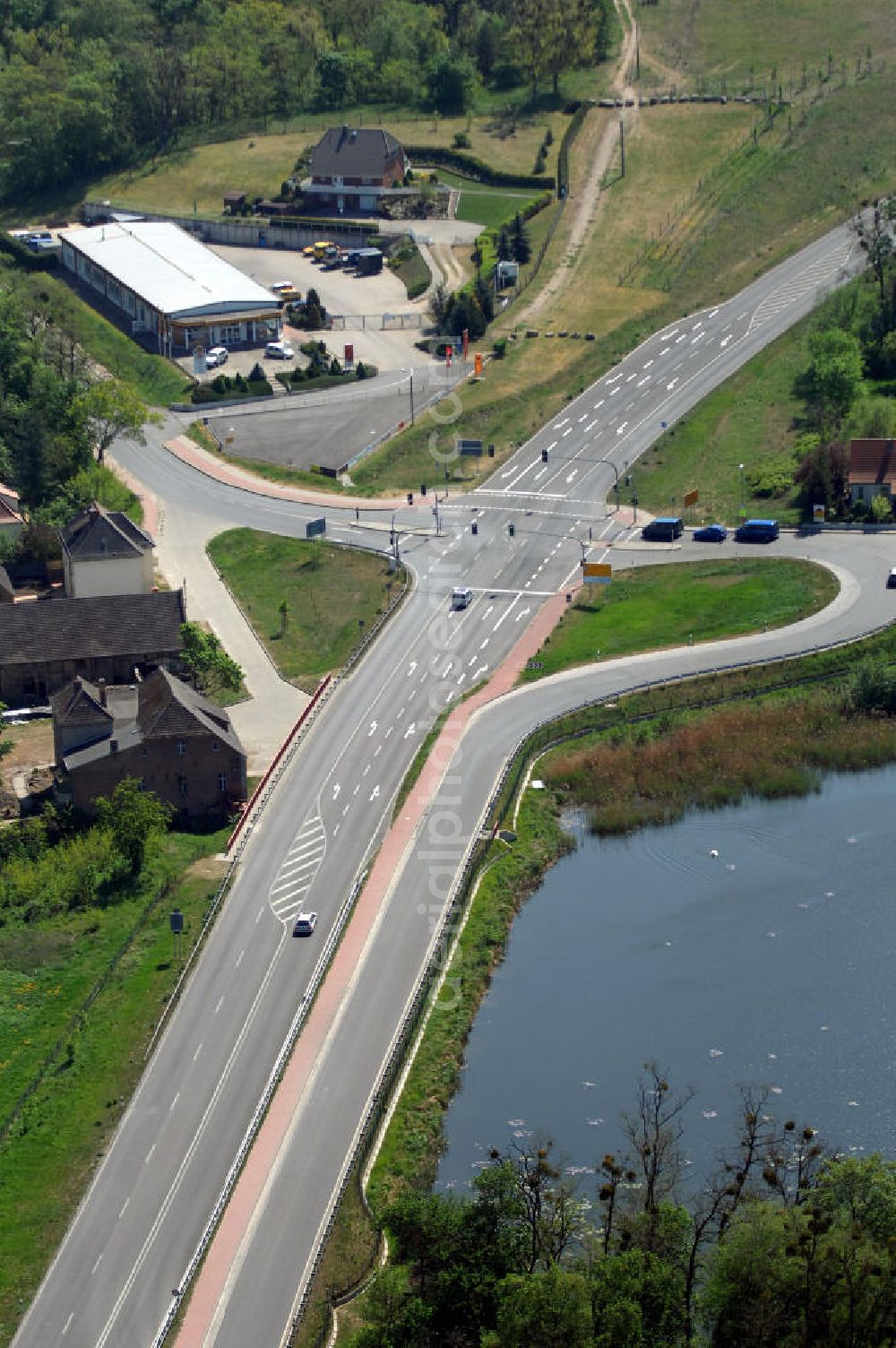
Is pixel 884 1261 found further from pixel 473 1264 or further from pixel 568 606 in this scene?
pixel 568 606

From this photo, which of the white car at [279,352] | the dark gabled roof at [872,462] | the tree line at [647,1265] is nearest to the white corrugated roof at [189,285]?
the white car at [279,352]

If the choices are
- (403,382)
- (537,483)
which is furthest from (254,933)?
(403,382)

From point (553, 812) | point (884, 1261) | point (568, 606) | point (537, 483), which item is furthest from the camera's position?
point (537, 483)

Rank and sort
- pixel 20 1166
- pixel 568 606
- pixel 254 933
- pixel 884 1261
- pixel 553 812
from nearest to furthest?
1. pixel 884 1261
2. pixel 20 1166
3. pixel 254 933
4. pixel 553 812
5. pixel 568 606

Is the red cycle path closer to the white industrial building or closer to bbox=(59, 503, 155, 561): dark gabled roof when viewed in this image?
bbox=(59, 503, 155, 561): dark gabled roof

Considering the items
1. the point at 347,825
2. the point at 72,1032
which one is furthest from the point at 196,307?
the point at 72,1032

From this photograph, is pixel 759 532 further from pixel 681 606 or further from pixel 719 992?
pixel 719 992

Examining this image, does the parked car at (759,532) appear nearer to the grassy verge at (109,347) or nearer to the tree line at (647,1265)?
the grassy verge at (109,347)
